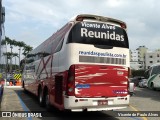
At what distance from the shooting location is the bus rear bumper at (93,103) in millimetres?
10156

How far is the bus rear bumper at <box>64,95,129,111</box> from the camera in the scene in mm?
10156

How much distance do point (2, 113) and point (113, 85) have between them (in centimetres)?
470

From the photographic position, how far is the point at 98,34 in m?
10.9

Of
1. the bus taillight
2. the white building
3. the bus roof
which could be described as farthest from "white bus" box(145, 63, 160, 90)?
the white building

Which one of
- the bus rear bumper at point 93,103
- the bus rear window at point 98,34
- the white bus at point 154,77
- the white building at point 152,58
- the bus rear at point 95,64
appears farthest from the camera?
the white building at point 152,58

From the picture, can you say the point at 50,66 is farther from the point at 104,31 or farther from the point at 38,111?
the point at 104,31

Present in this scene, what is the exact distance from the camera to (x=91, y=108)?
1040cm

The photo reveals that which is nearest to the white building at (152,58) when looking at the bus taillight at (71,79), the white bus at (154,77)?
the white bus at (154,77)

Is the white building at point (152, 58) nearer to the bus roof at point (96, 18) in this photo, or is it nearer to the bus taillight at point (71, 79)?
the bus roof at point (96, 18)

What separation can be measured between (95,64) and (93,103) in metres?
1.31

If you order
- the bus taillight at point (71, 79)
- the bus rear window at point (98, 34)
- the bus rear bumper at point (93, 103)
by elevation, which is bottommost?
Answer: the bus rear bumper at point (93, 103)

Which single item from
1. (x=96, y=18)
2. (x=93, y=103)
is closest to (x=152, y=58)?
(x=96, y=18)

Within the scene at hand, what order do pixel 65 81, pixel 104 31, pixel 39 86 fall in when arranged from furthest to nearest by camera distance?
pixel 39 86
pixel 104 31
pixel 65 81

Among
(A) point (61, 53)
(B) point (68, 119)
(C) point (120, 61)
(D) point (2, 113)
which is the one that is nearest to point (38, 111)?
(D) point (2, 113)
